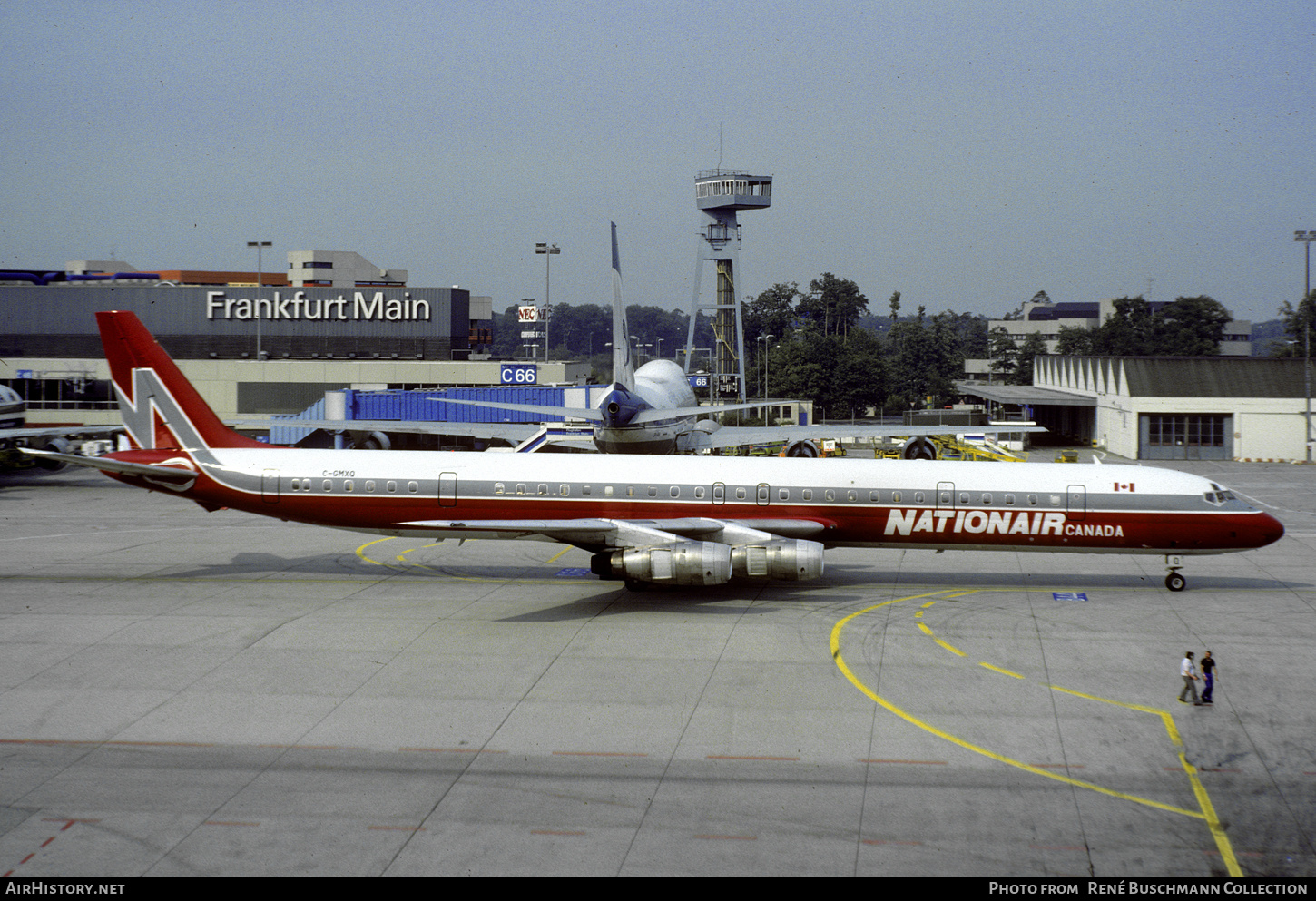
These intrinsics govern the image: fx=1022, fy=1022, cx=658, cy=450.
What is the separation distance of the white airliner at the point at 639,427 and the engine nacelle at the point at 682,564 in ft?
66.4

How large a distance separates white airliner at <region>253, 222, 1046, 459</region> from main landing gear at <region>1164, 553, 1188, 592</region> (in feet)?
67.2

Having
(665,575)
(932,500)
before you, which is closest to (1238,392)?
(932,500)

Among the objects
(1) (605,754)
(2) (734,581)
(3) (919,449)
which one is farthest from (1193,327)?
(1) (605,754)

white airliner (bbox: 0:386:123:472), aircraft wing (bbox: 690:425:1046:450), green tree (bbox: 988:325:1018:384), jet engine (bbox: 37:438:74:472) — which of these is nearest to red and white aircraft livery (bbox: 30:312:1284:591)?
aircraft wing (bbox: 690:425:1046:450)

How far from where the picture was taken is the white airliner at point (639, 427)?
5097 centimetres

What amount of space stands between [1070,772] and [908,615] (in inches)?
440

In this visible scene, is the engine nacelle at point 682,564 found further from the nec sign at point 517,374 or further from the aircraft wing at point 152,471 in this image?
the nec sign at point 517,374

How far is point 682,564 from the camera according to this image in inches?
1169

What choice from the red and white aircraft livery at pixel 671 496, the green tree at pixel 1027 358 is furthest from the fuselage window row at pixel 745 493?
the green tree at pixel 1027 358

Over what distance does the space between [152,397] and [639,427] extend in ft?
80.1

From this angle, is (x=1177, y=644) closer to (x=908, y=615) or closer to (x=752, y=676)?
(x=908, y=615)

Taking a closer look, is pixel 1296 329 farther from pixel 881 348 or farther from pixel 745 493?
pixel 745 493

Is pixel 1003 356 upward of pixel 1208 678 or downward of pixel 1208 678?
upward

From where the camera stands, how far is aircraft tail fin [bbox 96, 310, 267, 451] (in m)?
34.6
